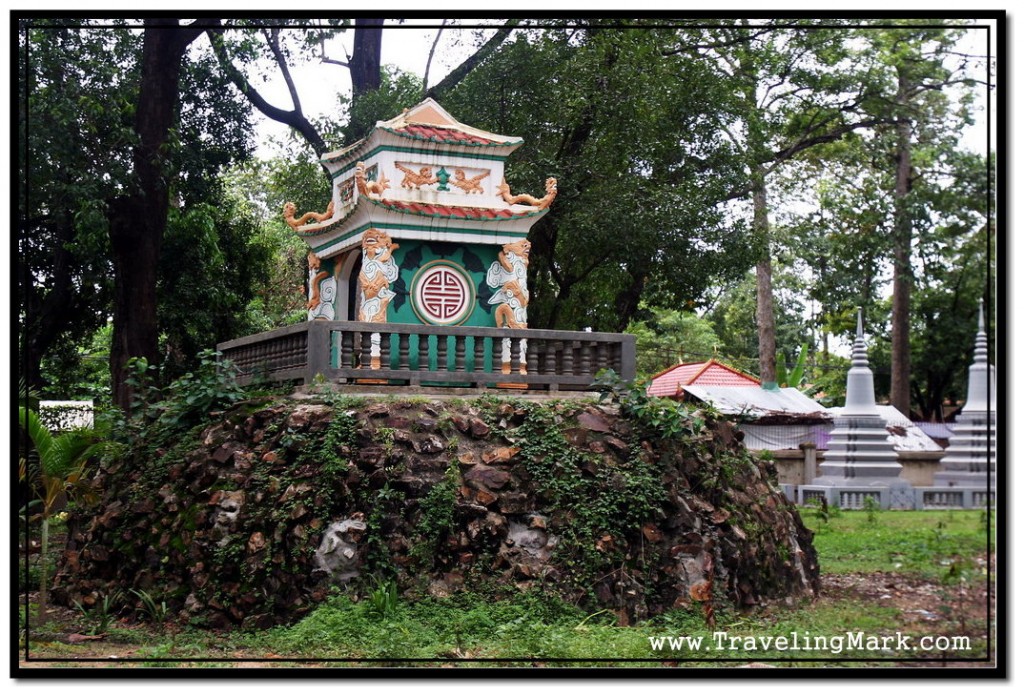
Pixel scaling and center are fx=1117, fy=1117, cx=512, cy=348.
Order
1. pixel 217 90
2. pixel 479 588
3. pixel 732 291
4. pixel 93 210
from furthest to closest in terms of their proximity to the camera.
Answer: pixel 732 291
pixel 217 90
pixel 93 210
pixel 479 588

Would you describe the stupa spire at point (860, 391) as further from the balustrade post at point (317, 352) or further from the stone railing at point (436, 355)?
the balustrade post at point (317, 352)

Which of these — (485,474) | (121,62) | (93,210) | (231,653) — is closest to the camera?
(231,653)

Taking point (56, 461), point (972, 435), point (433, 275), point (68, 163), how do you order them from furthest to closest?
1. point (68, 163)
2. point (972, 435)
3. point (433, 275)
4. point (56, 461)

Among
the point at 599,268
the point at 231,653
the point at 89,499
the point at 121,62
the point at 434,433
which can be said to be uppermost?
the point at 121,62

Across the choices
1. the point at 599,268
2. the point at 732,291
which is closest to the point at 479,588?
the point at 599,268

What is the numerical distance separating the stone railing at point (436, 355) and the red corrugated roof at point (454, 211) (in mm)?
1462

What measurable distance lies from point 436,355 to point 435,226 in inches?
65.2

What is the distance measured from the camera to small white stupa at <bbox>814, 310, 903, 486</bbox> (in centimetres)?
1706

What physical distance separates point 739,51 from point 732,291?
1622 centimetres

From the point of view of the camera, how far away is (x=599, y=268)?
18.3 meters

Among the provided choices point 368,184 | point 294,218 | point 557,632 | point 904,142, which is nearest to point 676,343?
point 904,142

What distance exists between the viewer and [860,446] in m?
17.3

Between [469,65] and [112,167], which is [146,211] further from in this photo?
[469,65]

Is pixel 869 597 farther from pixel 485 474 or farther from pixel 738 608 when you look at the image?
pixel 485 474
